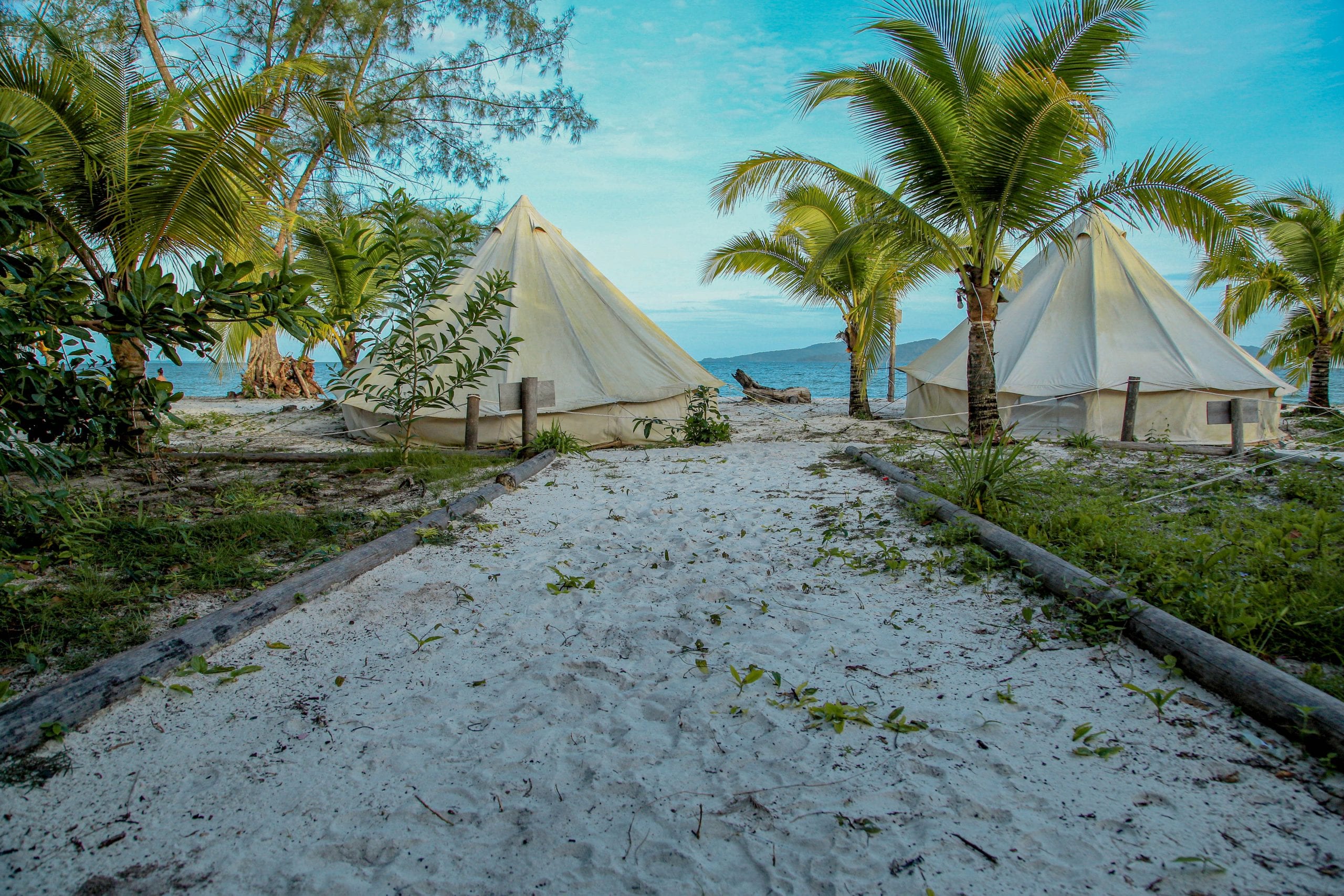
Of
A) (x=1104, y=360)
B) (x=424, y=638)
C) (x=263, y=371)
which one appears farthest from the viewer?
(x=263, y=371)

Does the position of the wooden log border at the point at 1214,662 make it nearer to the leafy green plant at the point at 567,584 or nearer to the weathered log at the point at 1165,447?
the leafy green plant at the point at 567,584

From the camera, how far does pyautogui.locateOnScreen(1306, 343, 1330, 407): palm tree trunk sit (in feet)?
38.5

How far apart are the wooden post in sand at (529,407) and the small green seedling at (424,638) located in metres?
4.41

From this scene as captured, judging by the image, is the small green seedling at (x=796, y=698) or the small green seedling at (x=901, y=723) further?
the small green seedling at (x=796, y=698)

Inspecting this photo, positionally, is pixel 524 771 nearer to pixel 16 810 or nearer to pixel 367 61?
pixel 16 810

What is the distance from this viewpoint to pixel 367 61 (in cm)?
1374

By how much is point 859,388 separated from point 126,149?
1035 centimetres

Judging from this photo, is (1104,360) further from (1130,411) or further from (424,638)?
(424,638)

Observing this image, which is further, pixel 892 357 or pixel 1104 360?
pixel 892 357

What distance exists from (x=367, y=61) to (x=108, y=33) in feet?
15.0

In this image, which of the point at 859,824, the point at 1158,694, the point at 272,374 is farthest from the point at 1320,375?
the point at 272,374

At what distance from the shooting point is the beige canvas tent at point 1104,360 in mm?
9023

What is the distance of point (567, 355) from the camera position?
341 inches

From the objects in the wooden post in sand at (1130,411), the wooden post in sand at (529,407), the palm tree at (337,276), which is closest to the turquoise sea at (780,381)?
the palm tree at (337,276)
